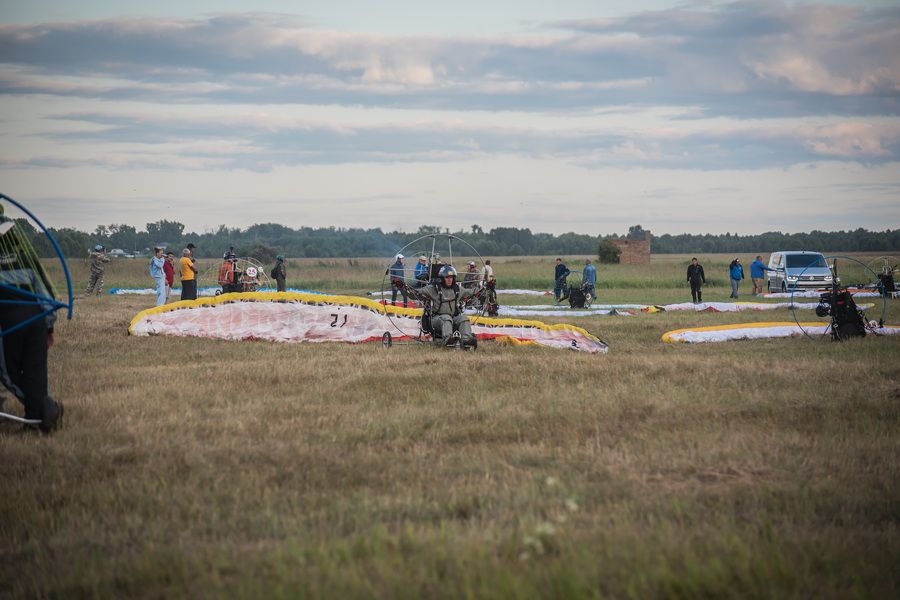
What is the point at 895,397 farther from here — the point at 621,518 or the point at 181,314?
the point at 181,314

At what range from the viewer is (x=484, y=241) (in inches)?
4946

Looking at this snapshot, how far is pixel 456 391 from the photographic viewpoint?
973 centimetres

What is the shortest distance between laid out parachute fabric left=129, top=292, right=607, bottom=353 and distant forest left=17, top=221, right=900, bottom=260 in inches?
1482

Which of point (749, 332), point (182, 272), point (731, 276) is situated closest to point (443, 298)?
point (749, 332)

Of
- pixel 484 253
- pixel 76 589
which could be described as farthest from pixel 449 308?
pixel 484 253

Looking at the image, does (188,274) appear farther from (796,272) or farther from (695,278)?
(796,272)

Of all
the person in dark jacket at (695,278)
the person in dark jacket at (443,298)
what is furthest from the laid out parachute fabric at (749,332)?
the person in dark jacket at (695,278)

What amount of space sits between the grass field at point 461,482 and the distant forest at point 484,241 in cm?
4549

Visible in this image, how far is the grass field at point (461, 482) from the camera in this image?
4.25 metres

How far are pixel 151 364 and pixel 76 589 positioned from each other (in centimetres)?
843

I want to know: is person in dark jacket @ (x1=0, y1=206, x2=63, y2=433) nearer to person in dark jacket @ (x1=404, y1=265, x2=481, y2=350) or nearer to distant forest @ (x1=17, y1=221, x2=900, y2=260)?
person in dark jacket @ (x1=404, y1=265, x2=481, y2=350)

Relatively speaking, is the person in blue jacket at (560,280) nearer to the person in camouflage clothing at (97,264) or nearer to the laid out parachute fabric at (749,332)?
the laid out parachute fabric at (749,332)

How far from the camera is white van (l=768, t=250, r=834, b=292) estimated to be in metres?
34.3

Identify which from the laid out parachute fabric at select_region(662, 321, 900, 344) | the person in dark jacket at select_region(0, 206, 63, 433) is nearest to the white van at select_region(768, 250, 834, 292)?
the laid out parachute fabric at select_region(662, 321, 900, 344)
